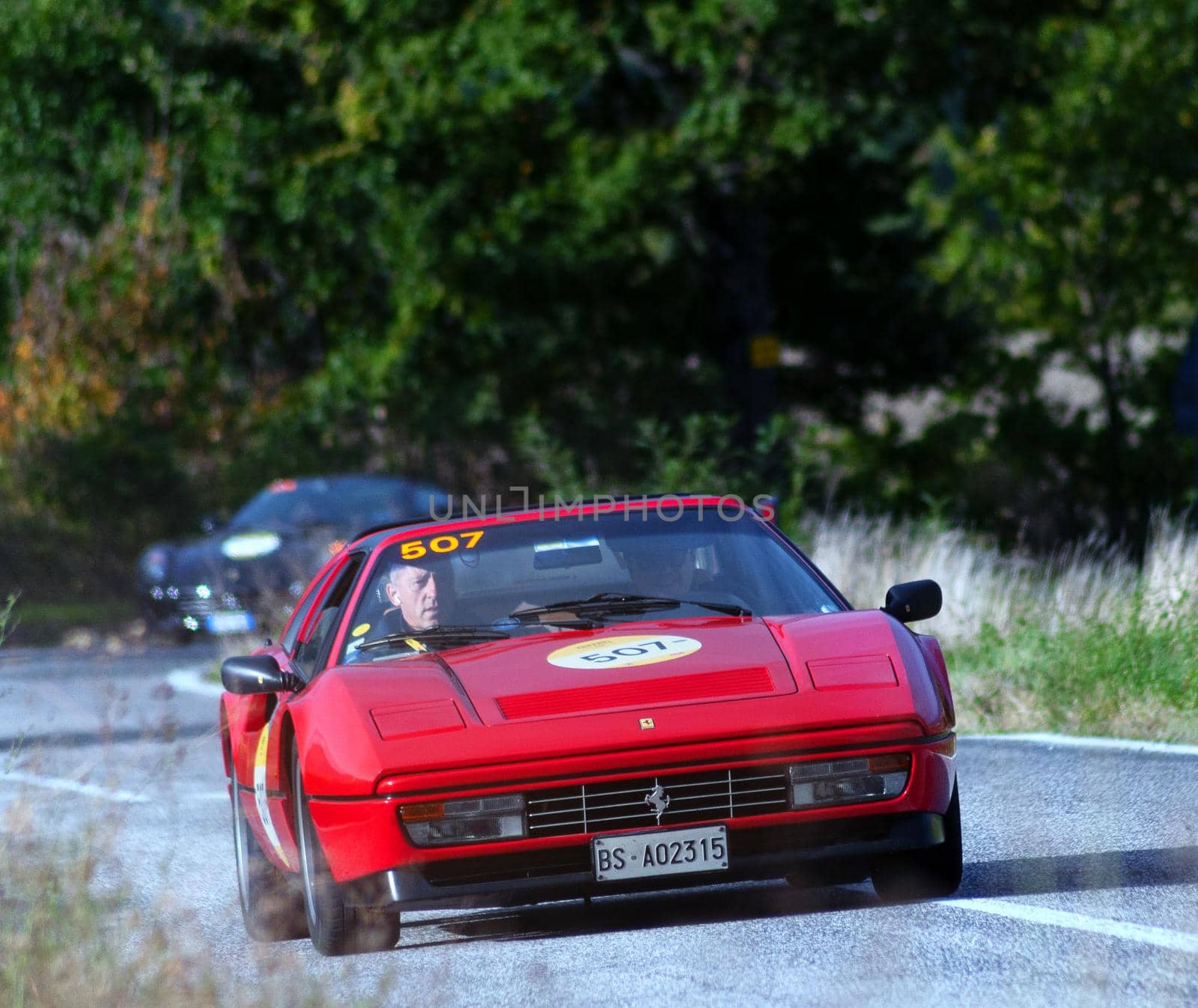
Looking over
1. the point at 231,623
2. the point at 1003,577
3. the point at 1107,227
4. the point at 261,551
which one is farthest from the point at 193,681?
the point at 1107,227

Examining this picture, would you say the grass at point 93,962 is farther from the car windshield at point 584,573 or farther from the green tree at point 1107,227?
the green tree at point 1107,227

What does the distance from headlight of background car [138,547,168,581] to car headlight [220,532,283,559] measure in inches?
28.4

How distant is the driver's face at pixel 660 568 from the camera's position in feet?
25.1

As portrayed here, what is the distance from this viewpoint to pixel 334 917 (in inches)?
254

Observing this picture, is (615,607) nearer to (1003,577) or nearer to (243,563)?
(1003,577)

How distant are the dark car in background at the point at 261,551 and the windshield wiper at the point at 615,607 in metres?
13.6

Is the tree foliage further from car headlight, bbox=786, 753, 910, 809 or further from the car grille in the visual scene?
the car grille

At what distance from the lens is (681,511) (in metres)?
7.94

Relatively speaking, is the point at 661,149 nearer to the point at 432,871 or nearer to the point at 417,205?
the point at 417,205

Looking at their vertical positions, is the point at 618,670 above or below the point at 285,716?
above

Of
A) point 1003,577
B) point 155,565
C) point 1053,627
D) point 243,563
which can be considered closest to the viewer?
point 1053,627

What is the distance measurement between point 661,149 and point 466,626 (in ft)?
71.5

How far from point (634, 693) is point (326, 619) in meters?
1.91

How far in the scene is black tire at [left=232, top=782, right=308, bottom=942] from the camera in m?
7.21
